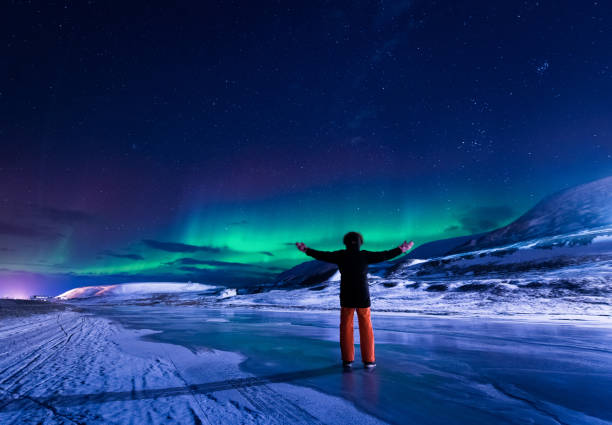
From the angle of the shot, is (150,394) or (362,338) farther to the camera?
(362,338)

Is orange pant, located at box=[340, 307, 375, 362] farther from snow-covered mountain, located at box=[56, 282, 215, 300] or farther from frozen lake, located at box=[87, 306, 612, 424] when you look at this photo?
snow-covered mountain, located at box=[56, 282, 215, 300]

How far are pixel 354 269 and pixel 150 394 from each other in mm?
2942

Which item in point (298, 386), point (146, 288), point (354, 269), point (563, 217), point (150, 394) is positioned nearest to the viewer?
point (150, 394)

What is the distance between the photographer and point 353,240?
16.5 feet

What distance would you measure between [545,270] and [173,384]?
2094 inches

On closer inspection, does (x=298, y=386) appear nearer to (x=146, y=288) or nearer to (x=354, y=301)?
(x=354, y=301)

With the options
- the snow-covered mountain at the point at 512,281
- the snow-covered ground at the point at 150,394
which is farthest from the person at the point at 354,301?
the snow-covered mountain at the point at 512,281

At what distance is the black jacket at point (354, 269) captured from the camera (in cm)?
466

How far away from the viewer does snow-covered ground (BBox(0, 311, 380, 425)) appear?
262 centimetres

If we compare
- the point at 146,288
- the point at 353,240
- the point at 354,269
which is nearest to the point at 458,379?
the point at 354,269

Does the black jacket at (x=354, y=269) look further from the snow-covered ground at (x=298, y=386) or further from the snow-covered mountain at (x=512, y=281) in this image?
the snow-covered mountain at (x=512, y=281)

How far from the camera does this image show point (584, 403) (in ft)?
10.2

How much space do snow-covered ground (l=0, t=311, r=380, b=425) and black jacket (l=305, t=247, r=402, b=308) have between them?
137 cm

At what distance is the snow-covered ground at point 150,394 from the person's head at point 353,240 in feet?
6.73
